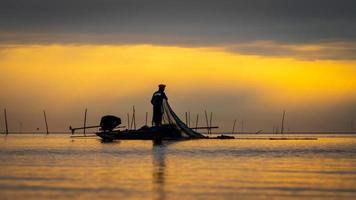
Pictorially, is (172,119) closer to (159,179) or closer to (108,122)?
(108,122)

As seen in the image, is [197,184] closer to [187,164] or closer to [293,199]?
[293,199]

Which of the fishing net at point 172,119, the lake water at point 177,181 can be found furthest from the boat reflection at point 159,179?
the fishing net at point 172,119

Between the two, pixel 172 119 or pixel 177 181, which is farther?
pixel 172 119

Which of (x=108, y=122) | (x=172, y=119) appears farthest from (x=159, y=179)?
(x=108, y=122)

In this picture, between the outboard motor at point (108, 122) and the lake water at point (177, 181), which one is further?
the outboard motor at point (108, 122)

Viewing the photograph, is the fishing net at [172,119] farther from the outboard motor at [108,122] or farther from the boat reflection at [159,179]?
the boat reflection at [159,179]

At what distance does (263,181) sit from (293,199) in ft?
24.7

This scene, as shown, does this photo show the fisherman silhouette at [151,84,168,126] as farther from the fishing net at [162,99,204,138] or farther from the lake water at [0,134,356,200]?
the lake water at [0,134,356,200]

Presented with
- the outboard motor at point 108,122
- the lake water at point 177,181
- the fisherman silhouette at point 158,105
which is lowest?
the lake water at point 177,181

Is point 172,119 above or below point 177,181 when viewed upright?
above

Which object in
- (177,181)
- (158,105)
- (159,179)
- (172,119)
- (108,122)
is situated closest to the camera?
(177,181)

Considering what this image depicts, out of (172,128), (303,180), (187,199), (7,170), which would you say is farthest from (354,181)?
(172,128)

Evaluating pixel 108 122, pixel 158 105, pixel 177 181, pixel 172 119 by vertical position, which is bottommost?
pixel 177 181

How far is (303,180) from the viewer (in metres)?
37.6
